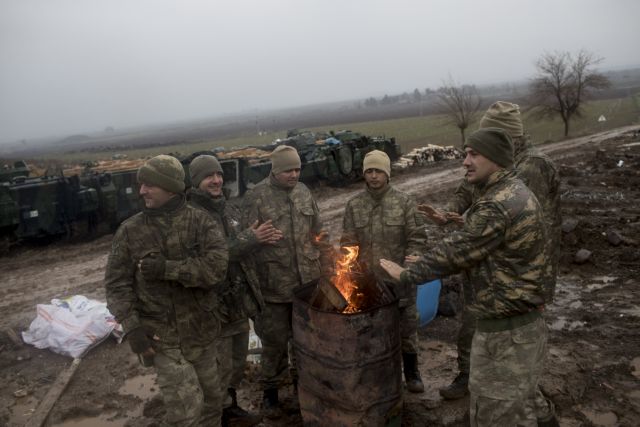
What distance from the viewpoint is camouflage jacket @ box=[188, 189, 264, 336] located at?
12.8 feet

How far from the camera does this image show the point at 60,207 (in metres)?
12.3

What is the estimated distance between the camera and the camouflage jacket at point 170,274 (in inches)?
130

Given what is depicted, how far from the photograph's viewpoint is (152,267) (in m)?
3.16

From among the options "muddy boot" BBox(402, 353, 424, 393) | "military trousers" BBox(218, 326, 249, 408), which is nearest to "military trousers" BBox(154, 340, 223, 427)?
"military trousers" BBox(218, 326, 249, 408)

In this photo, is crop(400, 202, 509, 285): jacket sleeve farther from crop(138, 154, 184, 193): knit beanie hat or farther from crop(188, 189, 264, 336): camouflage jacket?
crop(138, 154, 184, 193): knit beanie hat

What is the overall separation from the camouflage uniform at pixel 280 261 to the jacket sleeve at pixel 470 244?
1.31 m

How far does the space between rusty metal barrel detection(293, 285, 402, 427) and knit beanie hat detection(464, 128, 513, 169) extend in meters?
1.23

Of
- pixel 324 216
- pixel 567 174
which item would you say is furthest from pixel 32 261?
pixel 567 174

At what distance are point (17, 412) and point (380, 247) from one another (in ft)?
12.4

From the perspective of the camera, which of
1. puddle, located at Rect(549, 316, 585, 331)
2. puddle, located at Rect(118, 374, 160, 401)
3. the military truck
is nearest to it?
puddle, located at Rect(118, 374, 160, 401)

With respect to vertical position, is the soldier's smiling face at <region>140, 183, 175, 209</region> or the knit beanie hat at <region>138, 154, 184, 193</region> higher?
the knit beanie hat at <region>138, 154, 184, 193</region>

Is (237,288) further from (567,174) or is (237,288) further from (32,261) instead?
(567,174)

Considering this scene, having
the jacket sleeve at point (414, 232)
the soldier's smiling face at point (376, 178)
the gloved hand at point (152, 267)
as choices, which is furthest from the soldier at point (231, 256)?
→ the jacket sleeve at point (414, 232)

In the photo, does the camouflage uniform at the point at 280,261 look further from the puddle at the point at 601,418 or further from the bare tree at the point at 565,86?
the bare tree at the point at 565,86
